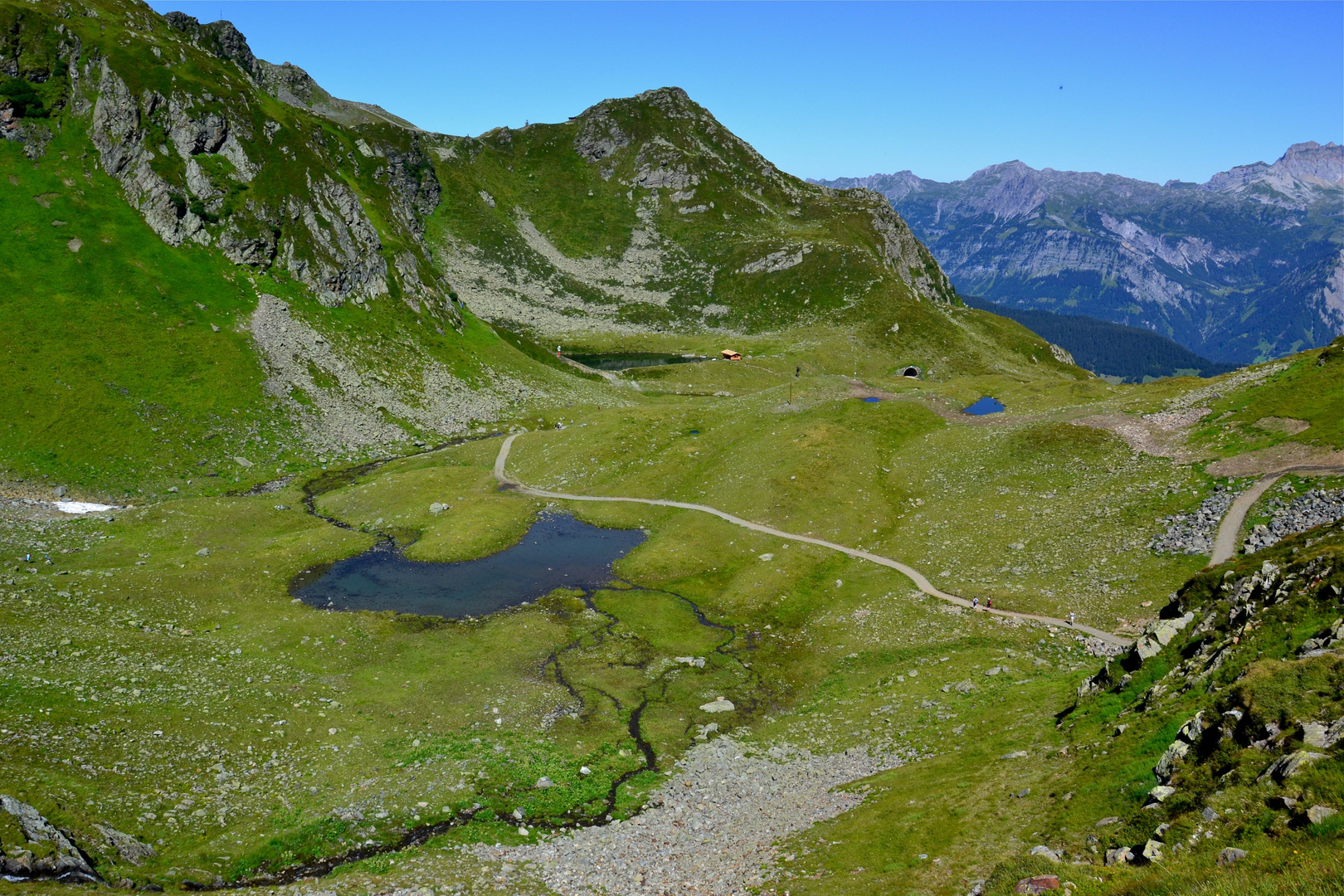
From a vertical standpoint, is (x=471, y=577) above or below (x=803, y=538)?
below

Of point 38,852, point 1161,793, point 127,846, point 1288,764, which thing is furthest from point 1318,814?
point 127,846

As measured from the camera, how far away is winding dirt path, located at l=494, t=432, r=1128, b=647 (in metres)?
58.9

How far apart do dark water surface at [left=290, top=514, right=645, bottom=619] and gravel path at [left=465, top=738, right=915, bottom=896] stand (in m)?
31.3

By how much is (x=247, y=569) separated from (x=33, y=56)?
426 ft

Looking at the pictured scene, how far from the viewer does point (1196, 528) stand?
63.7 metres

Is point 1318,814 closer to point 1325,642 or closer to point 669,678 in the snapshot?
point 1325,642

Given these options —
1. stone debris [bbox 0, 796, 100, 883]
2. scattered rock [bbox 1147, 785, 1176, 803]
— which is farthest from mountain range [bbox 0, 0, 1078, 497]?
scattered rock [bbox 1147, 785, 1176, 803]

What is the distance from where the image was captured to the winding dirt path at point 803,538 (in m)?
58.9

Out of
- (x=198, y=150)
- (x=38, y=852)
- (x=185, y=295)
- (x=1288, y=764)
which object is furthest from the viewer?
(x=198, y=150)

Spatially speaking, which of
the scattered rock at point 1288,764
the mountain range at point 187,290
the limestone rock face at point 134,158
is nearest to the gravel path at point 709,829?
the scattered rock at point 1288,764

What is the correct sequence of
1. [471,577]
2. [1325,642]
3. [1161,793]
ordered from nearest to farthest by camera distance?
[1161,793] < [1325,642] < [471,577]

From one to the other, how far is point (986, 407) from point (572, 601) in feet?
231

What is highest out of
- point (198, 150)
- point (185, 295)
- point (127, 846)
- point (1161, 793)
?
point (198, 150)

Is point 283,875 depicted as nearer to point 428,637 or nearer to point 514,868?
point 514,868
